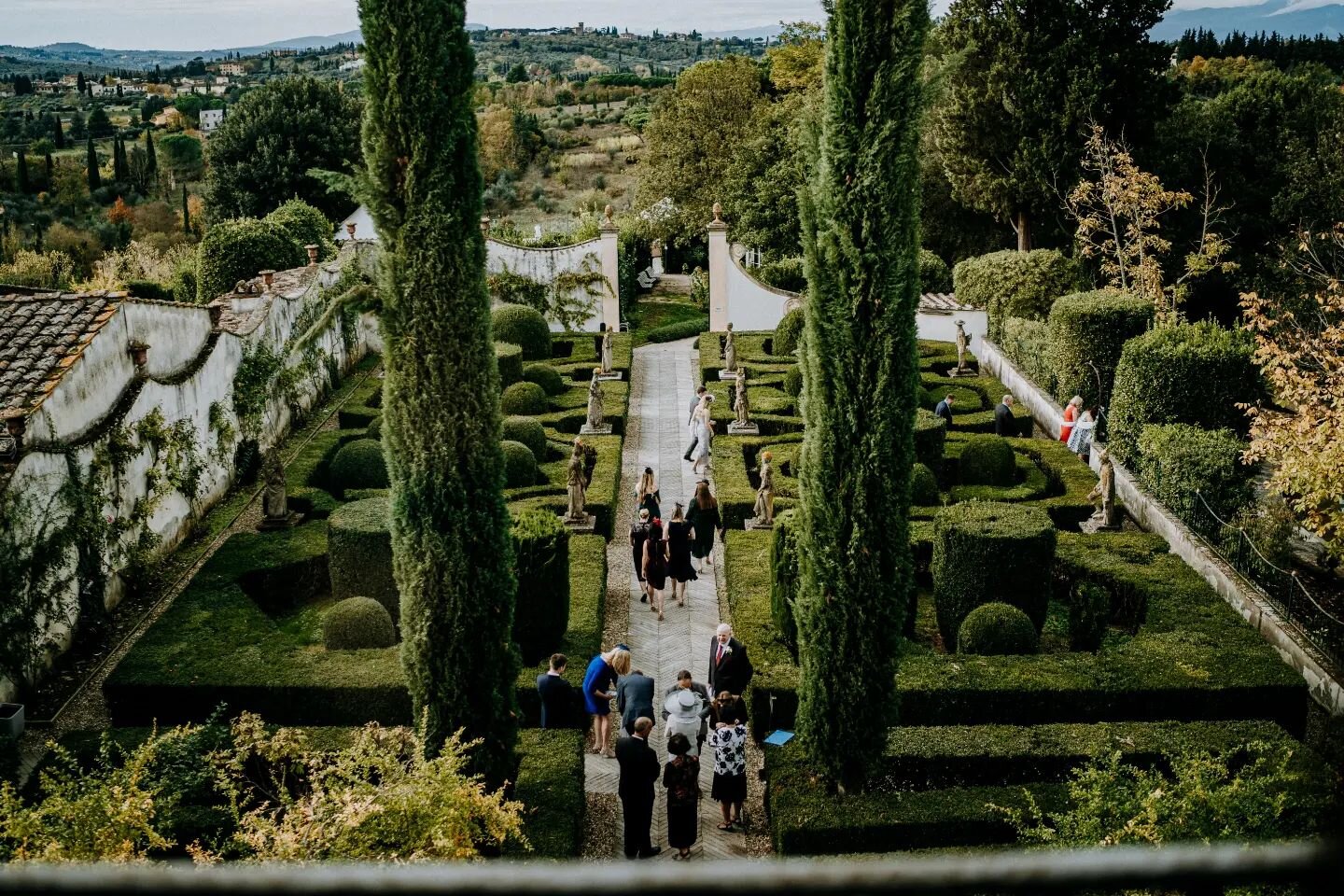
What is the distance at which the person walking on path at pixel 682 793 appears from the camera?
341 inches

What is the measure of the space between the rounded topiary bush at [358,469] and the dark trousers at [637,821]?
30.6 ft

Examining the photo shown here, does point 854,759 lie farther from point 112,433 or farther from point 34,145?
point 34,145

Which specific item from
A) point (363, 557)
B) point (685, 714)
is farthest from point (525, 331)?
point (685, 714)

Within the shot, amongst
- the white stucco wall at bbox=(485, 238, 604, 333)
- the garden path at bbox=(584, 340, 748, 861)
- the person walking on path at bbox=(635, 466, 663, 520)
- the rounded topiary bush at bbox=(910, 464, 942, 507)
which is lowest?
the garden path at bbox=(584, 340, 748, 861)

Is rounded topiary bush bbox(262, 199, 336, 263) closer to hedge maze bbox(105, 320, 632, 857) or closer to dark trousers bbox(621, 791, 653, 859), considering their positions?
hedge maze bbox(105, 320, 632, 857)

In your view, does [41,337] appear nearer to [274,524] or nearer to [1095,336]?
[274,524]

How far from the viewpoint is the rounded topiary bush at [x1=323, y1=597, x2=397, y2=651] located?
11758 mm

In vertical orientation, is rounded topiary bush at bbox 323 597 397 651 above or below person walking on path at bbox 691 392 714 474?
below

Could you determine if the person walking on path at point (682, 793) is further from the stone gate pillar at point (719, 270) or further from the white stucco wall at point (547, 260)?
the white stucco wall at point (547, 260)

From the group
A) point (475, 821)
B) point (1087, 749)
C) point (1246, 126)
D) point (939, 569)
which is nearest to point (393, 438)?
point (475, 821)

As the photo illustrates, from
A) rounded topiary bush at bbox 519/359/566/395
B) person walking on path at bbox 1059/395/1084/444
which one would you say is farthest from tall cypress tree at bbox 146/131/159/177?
person walking on path at bbox 1059/395/1084/444

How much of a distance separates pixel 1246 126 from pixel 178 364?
33205mm

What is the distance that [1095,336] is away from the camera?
68.1 feet

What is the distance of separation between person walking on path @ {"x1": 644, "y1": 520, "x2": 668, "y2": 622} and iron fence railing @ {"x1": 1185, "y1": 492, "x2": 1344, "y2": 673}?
→ 660 centimetres
